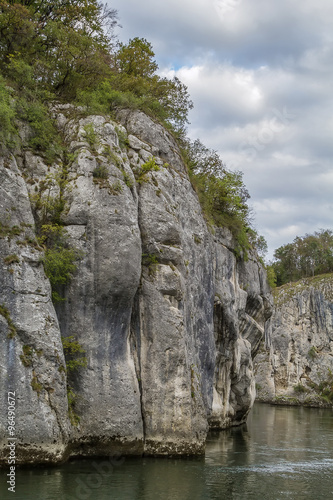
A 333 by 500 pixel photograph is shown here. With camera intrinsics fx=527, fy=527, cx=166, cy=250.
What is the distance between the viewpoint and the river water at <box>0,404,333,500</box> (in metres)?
14.6

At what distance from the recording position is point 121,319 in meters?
20.0

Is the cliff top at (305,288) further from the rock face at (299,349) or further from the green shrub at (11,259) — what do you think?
the green shrub at (11,259)

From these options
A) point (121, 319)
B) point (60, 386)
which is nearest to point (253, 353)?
point (121, 319)

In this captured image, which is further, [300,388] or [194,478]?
[300,388]

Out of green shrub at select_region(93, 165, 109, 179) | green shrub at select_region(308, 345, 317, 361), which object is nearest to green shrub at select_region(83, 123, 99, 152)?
green shrub at select_region(93, 165, 109, 179)

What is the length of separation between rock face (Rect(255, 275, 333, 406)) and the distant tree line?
643 inches

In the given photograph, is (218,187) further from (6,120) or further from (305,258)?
(305,258)

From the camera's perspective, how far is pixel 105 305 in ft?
64.3

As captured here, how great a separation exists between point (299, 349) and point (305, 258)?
30.4 metres

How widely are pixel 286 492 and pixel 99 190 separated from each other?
40.6 feet

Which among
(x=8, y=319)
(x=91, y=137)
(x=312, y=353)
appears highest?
(x=91, y=137)

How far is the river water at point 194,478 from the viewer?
14586mm

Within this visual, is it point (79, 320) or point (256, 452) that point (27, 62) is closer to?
point (79, 320)

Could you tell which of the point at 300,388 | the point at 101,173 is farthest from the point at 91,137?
the point at 300,388
